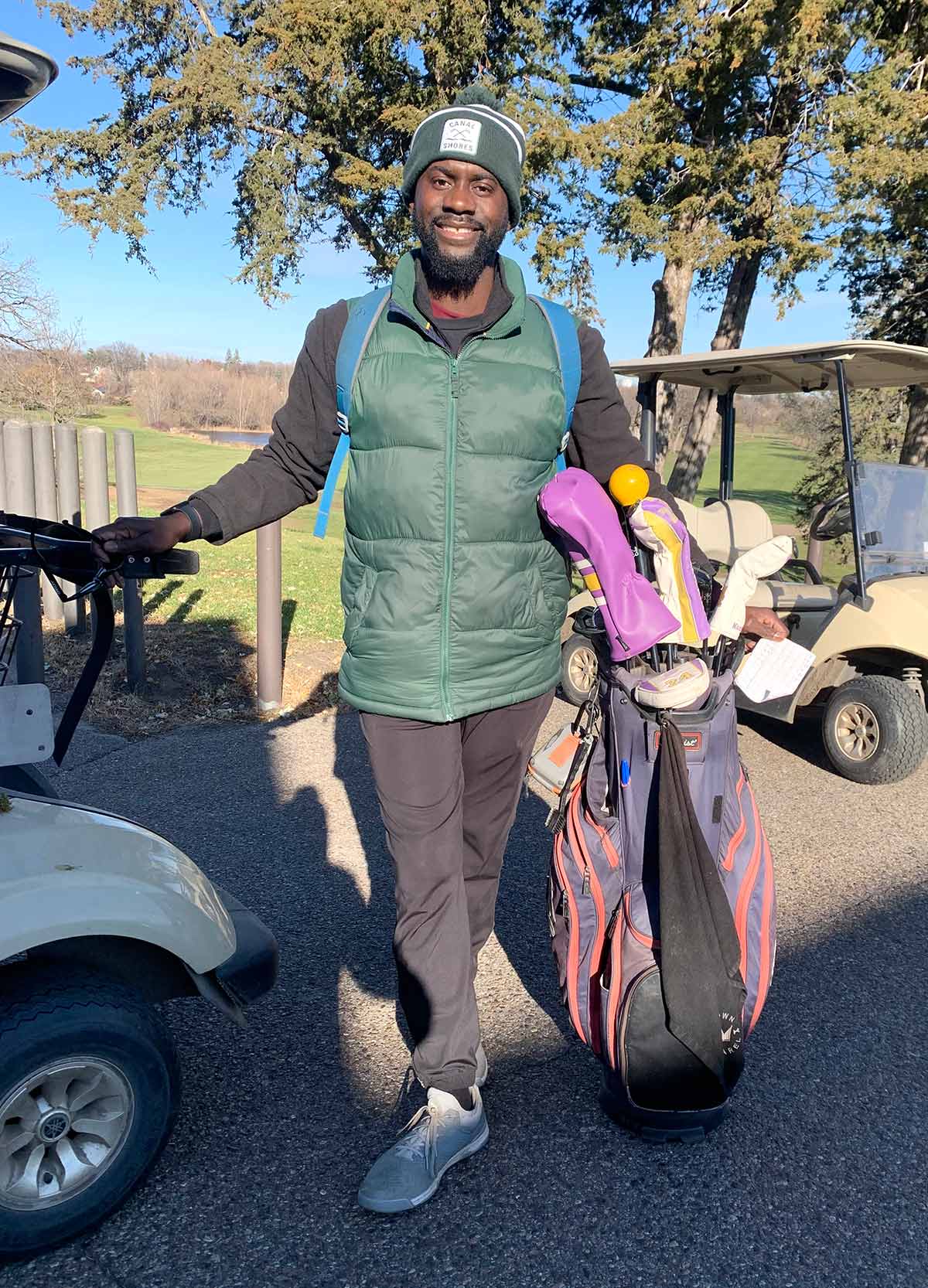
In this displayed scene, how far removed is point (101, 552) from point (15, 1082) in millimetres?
987

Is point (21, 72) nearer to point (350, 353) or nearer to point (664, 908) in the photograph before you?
point (350, 353)

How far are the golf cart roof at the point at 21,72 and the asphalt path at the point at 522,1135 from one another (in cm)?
224

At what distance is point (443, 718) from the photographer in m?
2.11

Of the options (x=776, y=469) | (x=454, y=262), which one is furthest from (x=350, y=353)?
(x=776, y=469)

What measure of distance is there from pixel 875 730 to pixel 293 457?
11.6ft

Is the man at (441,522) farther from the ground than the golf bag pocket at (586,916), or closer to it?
farther from the ground

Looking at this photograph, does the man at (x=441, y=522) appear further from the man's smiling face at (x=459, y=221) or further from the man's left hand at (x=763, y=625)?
the man's left hand at (x=763, y=625)

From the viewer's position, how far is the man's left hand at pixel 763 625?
230 centimetres

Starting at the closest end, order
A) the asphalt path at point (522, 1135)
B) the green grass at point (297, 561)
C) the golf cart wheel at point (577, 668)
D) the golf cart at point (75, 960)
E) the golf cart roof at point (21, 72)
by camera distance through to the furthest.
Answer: the golf cart roof at point (21, 72)
the golf cart at point (75, 960)
the asphalt path at point (522, 1135)
the golf cart wheel at point (577, 668)
the green grass at point (297, 561)

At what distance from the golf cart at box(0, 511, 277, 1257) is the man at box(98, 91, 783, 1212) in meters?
0.33

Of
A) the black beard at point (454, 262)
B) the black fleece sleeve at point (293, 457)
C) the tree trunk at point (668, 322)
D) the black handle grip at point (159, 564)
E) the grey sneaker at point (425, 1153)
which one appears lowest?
the grey sneaker at point (425, 1153)

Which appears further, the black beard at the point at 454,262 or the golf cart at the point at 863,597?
the golf cart at the point at 863,597

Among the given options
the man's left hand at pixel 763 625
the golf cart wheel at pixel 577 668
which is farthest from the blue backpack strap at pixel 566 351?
the golf cart wheel at pixel 577 668

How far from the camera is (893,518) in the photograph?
16.7 feet
